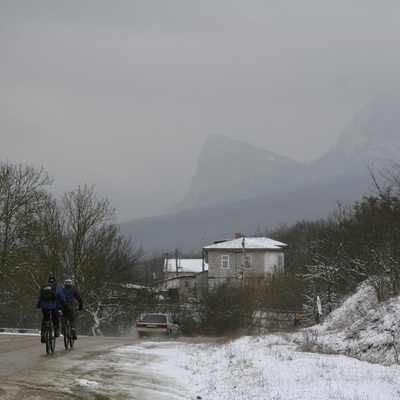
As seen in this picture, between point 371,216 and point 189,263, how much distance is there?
11008 cm

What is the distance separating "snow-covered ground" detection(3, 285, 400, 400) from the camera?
10.5m

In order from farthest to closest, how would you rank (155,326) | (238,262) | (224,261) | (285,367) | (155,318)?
(224,261), (238,262), (155,318), (155,326), (285,367)

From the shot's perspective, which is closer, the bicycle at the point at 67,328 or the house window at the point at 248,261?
the bicycle at the point at 67,328

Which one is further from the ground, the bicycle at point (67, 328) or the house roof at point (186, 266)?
the house roof at point (186, 266)

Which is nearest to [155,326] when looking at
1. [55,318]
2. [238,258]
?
[55,318]

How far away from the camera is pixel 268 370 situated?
42.6 ft

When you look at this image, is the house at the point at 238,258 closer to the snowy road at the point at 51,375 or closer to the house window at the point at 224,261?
the house window at the point at 224,261

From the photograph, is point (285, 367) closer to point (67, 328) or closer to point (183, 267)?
point (67, 328)

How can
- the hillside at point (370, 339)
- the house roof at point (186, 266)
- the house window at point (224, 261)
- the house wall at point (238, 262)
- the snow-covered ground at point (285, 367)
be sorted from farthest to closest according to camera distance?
the house roof at point (186, 266)
the house window at point (224, 261)
the house wall at point (238, 262)
the hillside at point (370, 339)
the snow-covered ground at point (285, 367)

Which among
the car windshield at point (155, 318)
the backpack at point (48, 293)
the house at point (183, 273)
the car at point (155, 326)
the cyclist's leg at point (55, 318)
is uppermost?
the house at point (183, 273)

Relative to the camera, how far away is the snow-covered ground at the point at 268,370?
1050cm

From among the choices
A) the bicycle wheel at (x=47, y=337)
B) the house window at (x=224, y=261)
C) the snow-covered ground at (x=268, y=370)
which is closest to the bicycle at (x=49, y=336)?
the bicycle wheel at (x=47, y=337)

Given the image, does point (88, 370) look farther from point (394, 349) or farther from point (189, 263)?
point (189, 263)

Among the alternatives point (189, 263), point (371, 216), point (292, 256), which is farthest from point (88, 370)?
point (189, 263)
